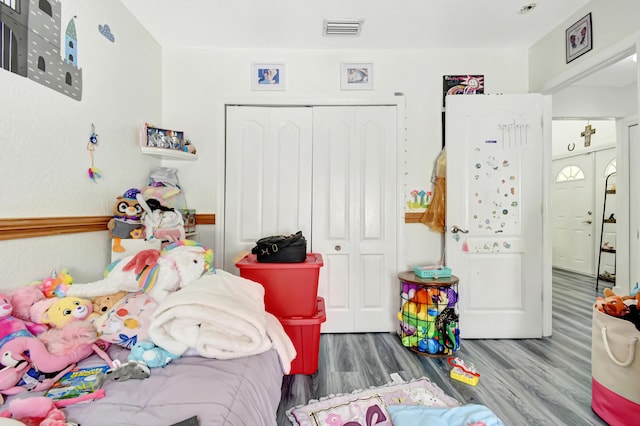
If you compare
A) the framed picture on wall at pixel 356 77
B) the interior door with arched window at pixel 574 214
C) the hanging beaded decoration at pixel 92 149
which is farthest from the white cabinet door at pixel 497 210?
the interior door with arched window at pixel 574 214

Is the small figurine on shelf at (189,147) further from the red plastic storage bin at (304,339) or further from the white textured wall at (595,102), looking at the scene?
the white textured wall at (595,102)

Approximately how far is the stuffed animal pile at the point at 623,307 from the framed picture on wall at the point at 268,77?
2.50 metres

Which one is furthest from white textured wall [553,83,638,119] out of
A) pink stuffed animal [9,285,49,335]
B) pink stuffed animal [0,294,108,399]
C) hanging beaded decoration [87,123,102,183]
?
pink stuffed animal [9,285,49,335]

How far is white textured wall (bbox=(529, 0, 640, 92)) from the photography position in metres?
1.66

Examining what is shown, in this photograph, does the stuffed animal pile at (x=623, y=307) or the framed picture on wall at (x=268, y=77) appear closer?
the stuffed animal pile at (x=623, y=307)

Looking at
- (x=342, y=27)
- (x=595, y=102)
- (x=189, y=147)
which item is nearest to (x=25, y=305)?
(x=189, y=147)

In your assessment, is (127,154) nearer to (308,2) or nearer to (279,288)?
(279,288)

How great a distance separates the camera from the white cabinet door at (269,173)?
2402mm

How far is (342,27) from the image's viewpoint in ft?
6.93

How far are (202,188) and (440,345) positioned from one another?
220 cm

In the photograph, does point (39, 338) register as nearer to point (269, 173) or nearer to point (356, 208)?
point (269, 173)

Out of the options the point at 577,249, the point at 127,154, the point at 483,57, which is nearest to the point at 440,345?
the point at 483,57

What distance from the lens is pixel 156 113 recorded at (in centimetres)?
229

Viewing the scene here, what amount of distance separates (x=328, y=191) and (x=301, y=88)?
90 centimetres
